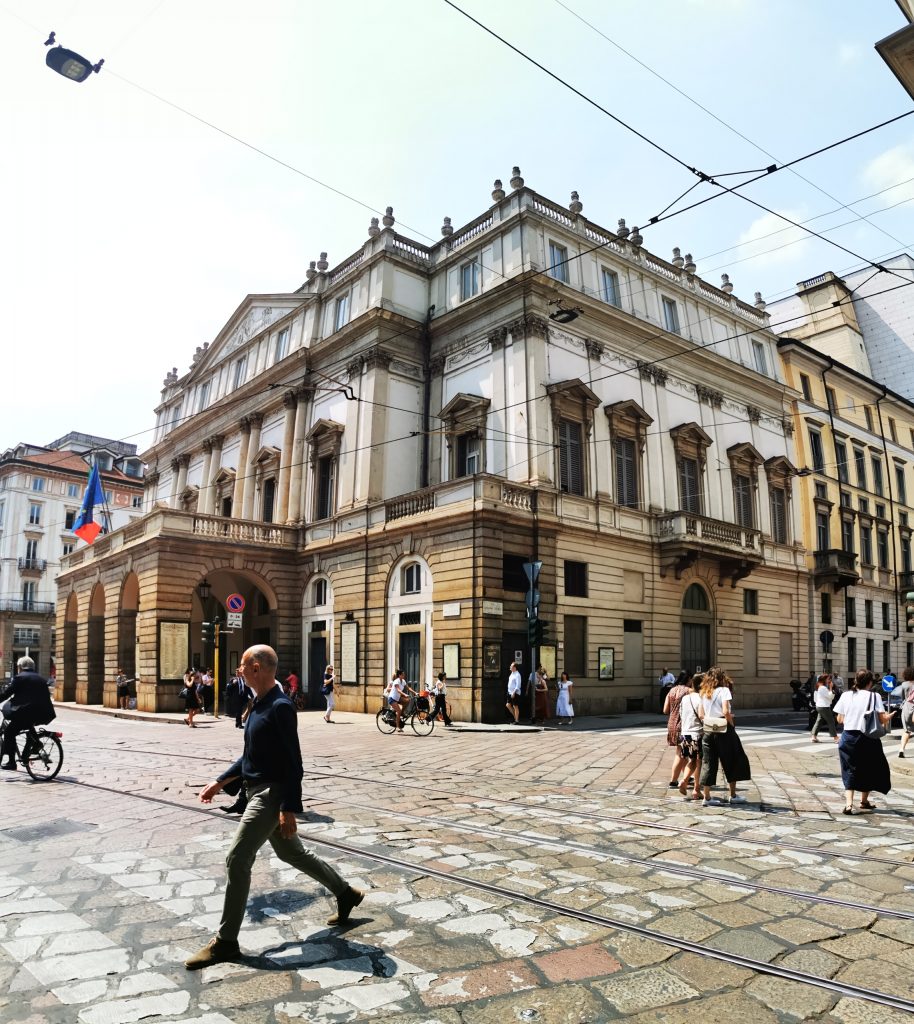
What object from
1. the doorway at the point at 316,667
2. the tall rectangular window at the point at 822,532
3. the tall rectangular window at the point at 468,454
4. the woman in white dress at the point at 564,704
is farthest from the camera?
the tall rectangular window at the point at 822,532

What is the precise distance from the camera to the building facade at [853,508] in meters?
35.7

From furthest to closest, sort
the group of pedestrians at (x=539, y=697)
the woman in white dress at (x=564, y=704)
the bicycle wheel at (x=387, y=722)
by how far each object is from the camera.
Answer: the woman in white dress at (x=564, y=704), the group of pedestrians at (x=539, y=697), the bicycle wheel at (x=387, y=722)

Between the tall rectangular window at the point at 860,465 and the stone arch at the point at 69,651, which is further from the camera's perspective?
the tall rectangular window at the point at 860,465

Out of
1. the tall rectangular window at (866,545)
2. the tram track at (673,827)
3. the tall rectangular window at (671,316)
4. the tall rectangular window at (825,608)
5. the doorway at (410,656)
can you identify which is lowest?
the tram track at (673,827)

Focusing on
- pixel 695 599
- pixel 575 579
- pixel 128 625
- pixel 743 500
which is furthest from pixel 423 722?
pixel 743 500

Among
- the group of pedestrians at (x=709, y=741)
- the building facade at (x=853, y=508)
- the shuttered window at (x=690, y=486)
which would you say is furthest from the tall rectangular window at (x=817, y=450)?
the group of pedestrians at (x=709, y=741)

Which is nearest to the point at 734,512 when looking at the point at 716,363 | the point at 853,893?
the point at 716,363

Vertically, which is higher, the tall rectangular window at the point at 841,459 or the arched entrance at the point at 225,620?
the tall rectangular window at the point at 841,459

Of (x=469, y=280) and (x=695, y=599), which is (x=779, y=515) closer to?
(x=695, y=599)

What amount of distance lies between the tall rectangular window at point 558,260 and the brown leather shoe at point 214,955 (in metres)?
24.7

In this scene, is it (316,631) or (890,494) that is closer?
(316,631)

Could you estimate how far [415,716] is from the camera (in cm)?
2031

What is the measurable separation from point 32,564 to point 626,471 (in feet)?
157

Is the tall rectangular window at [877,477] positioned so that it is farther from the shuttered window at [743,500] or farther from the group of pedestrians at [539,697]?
the group of pedestrians at [539,697]
